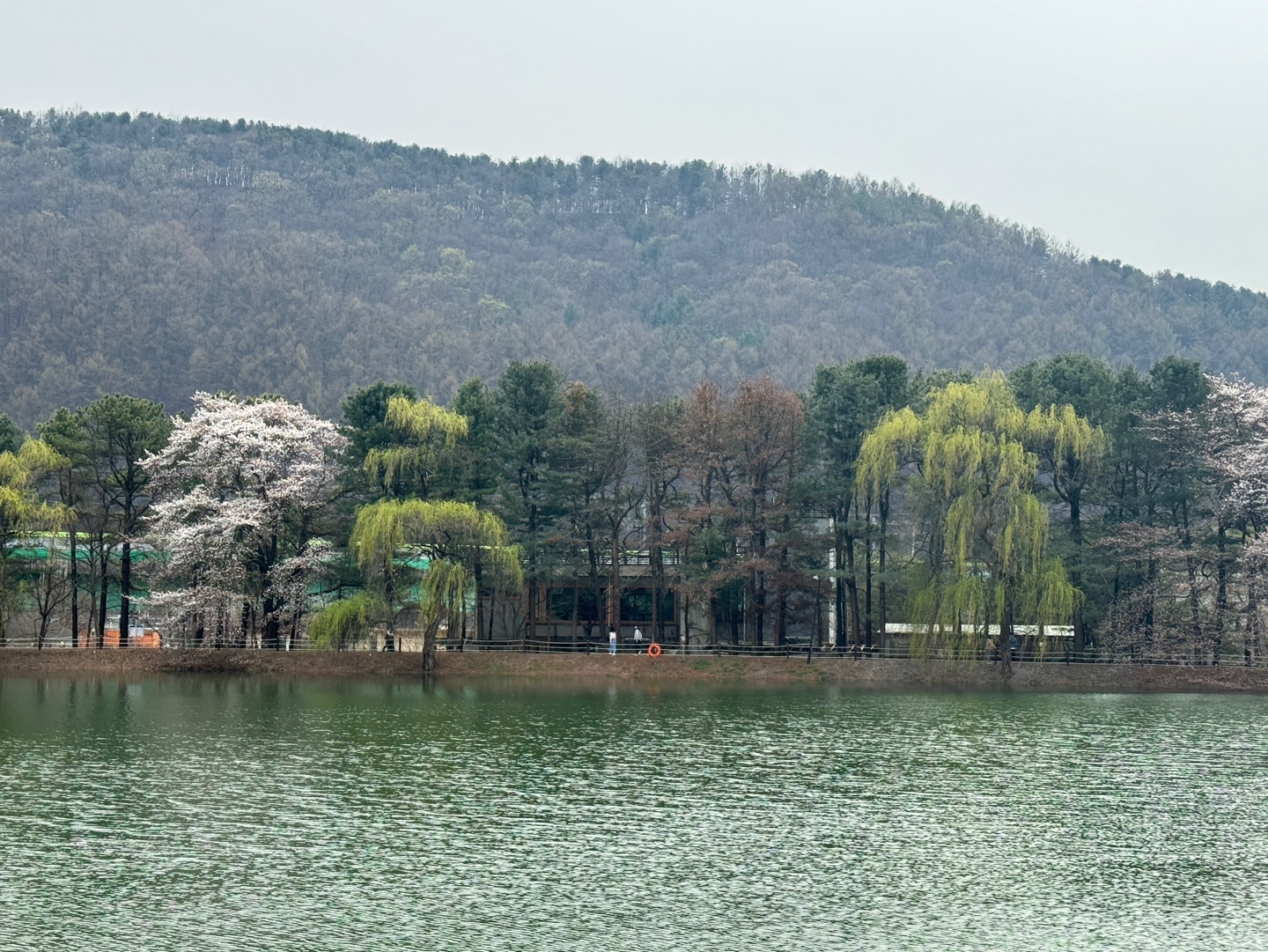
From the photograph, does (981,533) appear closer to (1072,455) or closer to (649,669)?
(1072,455)

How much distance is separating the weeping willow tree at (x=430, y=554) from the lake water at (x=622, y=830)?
1508 cm

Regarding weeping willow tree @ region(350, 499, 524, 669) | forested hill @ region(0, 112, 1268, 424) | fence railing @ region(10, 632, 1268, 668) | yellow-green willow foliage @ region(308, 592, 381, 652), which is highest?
Answer: forested hill @ region(0, 112, 1268, 424)

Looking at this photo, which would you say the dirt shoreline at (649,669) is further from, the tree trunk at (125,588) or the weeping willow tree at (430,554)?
the tree trunk at (125,588)

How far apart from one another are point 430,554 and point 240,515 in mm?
7943

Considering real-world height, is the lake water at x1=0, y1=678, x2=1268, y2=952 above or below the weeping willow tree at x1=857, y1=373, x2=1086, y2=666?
below

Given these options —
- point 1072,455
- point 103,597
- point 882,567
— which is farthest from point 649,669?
point 103,597

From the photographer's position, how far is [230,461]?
6488cm

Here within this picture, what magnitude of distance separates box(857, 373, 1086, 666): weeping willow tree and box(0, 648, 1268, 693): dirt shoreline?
148 cm

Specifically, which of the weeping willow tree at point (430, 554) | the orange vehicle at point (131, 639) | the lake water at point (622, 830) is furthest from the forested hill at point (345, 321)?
the lake water at point (622, 830)

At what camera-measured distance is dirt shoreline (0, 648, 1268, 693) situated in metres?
60.4

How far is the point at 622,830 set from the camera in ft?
90.7

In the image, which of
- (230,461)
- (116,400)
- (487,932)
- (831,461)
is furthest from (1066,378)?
(487,932)

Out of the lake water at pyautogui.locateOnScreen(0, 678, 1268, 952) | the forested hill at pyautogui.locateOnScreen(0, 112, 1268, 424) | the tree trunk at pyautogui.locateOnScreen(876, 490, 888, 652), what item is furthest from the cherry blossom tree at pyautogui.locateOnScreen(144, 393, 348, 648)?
the forested hill at pyautogui.locateOnScreen(0, 112, 1268, 424)

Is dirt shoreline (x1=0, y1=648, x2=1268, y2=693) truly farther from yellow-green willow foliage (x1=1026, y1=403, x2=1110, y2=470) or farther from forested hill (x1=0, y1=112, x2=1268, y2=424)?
forested hill (x1=0, y1=112, x2=1268, y2=424)
